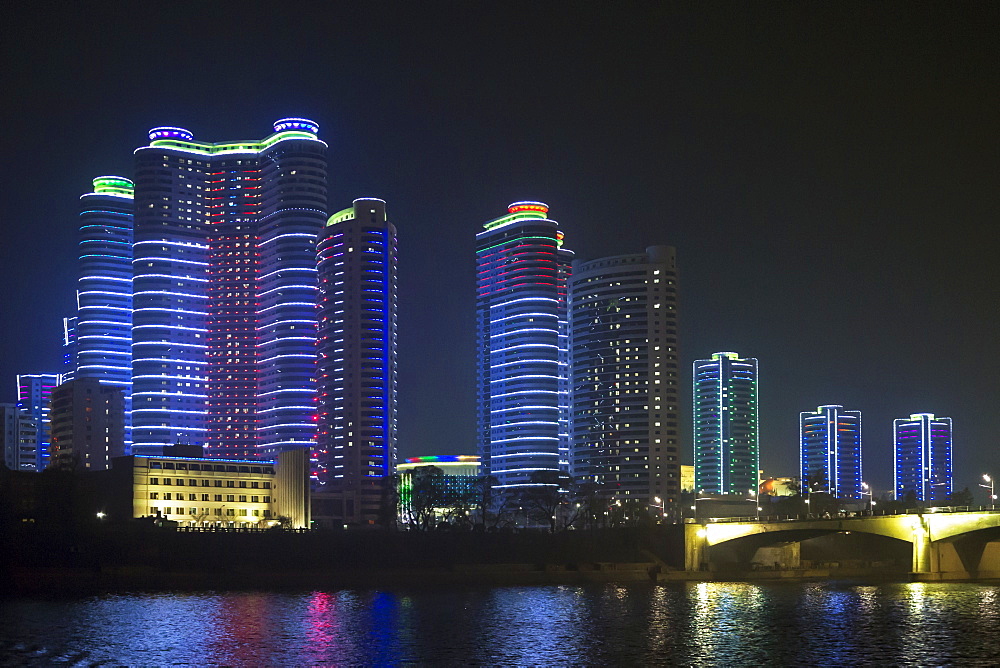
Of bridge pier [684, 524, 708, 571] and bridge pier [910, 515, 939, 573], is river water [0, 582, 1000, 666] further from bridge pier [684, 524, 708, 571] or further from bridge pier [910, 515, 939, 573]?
bridge pier [684, 524, 708, 571]

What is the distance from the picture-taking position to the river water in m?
76.3

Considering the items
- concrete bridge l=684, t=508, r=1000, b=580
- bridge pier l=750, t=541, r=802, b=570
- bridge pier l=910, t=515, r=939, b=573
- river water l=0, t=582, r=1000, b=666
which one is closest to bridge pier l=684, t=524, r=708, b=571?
concrete bridge l=684, t=508, r=1000, b=580

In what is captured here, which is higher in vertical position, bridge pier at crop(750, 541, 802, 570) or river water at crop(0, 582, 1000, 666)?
river water at crop(0, 582, 1000, 666)

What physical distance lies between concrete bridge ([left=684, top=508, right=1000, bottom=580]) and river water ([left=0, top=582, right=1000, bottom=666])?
1087 centimetres

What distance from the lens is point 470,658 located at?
75750 millimetres

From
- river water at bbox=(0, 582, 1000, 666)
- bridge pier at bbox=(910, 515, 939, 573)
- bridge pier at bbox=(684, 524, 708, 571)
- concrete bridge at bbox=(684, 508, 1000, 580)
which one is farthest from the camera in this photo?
bridge pier at bbox=(684, 524, 708, 571)

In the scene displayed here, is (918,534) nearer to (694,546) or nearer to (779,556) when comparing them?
(779,556)

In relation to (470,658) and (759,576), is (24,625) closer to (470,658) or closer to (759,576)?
(470,658)

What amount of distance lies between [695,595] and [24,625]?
62.2 meters

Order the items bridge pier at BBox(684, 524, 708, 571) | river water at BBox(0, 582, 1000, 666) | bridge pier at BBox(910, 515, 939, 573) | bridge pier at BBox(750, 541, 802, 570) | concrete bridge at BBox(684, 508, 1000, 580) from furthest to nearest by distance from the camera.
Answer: bridge pier at BBox(750, 541, 802, 570) → bridge pier at BBox(684, 524, 708, 571) → bridge pier at BBox(910, 515, 939, 573) → concrete bridge at BBox(684, 508, 1000, 580) → river water at BBox(0, 582, 1000, 666)

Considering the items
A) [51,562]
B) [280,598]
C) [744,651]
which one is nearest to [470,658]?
[744,651]

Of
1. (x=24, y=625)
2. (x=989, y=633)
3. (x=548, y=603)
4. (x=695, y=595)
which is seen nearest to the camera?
(x=989, y=633)

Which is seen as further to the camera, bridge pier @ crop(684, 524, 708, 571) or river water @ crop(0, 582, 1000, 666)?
bridge pier @ crop(684, 524, 708, 571)

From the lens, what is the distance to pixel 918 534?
139 metres
